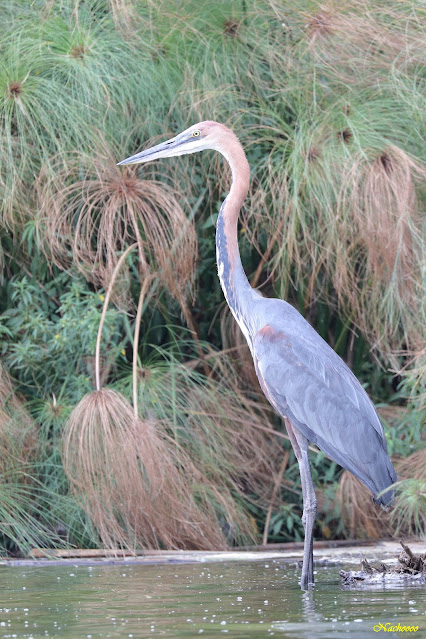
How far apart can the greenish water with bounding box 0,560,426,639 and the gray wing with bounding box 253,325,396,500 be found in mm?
624

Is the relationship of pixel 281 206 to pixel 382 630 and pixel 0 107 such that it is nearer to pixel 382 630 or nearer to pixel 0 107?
pixel 0 107

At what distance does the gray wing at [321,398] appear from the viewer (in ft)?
16.3

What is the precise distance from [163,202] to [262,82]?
3.88 ft

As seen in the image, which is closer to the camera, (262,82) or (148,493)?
(148,493)

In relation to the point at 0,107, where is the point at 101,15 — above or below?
above

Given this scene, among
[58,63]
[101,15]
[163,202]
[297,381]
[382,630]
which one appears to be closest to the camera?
[382,630]

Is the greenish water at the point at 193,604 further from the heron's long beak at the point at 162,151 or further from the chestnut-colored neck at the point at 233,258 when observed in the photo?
the heron's long beak at the point at 162,151

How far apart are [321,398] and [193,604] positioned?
1.39 m

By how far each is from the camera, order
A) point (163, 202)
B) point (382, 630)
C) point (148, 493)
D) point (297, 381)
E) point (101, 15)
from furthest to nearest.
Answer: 1. point (101, 15)
2. point (163, 202)
3. point (148, 493)
4. point (297, 381)
5. point (382, 630)

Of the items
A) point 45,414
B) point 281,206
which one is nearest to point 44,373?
point 45,414

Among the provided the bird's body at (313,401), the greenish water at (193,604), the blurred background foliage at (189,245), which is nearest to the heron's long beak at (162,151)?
the blurred background foliage at (189,245)

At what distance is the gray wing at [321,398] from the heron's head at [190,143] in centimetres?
117

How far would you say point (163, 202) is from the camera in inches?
250

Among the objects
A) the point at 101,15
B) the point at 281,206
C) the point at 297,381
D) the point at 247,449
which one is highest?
the point at 101,15
